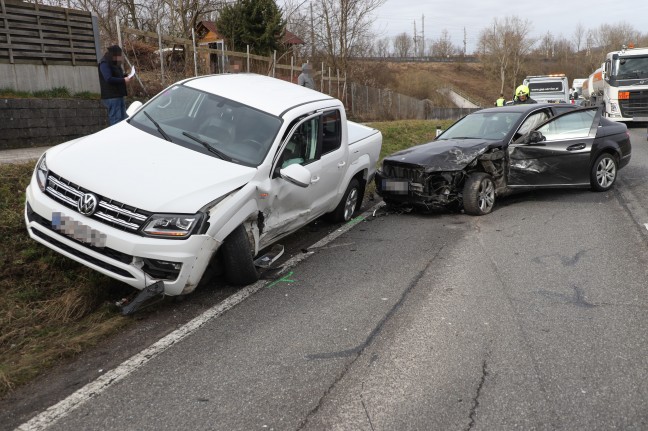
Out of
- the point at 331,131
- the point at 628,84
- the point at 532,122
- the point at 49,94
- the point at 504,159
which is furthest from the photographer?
the point at 628,84

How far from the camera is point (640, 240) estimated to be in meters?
6.59

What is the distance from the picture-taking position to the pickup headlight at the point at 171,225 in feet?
13.9

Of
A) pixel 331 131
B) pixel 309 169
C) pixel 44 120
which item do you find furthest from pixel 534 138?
pixel 44 120

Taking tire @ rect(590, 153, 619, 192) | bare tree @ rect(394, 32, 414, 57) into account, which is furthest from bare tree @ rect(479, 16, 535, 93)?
tire @ rect(590, 153, 619, 192)

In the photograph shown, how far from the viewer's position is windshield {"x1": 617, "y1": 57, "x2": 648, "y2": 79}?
22344 millimetres

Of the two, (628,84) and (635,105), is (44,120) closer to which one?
(628,84)

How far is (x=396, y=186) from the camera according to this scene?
8.20 metres

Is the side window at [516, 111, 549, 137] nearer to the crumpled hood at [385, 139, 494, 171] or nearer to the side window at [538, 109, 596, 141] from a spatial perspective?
the side window at [538, 109, 596, 141]

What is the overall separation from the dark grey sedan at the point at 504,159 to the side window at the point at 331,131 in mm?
1481

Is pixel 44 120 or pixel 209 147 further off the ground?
pixel 44 120

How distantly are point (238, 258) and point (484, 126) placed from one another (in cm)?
577

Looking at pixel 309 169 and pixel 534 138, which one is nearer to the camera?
pixel 309 169

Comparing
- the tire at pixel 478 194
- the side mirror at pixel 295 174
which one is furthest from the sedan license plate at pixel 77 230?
the tire at pixel 478 194

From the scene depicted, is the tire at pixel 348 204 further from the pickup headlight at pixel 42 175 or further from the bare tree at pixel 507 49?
the bare tree at pixel 507 49
